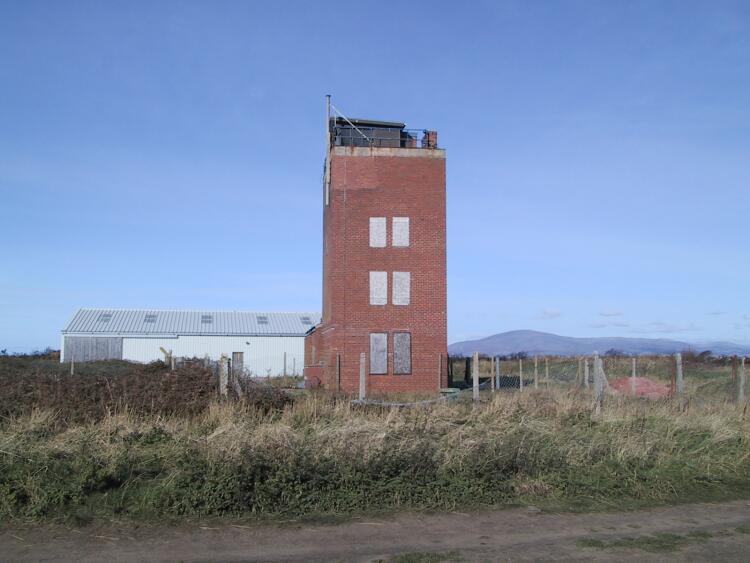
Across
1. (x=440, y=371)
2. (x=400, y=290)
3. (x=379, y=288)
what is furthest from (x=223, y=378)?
(x=440, y=371)

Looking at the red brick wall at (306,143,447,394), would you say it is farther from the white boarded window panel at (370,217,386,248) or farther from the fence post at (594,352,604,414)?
the fence post at (594,352,604,414)

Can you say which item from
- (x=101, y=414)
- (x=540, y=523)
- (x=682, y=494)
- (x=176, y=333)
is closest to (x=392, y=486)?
(x=540, y=523)

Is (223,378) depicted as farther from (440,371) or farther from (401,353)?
(440,371)

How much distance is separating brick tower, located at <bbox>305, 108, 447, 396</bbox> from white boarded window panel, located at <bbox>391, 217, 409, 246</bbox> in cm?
4

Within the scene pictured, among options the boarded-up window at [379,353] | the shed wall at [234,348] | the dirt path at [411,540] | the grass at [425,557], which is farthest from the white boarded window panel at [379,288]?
the shed wall at [234,348]

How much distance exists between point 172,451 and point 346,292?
18.2 metres

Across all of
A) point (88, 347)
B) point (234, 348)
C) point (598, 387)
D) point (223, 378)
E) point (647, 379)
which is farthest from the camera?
point (234, 348)

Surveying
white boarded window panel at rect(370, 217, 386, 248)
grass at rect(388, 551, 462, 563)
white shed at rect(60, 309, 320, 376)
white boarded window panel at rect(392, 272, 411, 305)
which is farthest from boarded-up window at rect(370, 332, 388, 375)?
white shed at rect(60, 309, 320, 376)

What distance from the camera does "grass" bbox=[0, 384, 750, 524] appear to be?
756 centimetres

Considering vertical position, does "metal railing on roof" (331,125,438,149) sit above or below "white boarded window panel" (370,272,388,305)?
above

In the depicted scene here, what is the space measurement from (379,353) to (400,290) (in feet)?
8.56

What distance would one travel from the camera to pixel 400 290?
27.3 metres

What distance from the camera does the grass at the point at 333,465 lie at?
7559mm

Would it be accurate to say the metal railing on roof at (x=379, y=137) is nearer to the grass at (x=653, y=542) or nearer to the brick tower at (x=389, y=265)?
the brick tower at (x=389, y=265)
